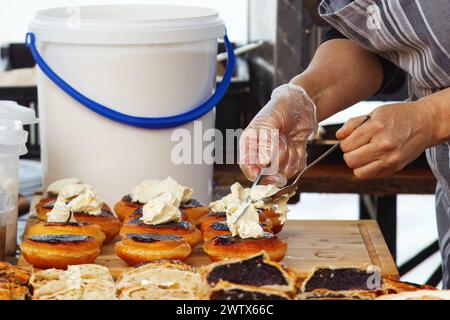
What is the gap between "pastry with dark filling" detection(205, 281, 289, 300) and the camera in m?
1.11

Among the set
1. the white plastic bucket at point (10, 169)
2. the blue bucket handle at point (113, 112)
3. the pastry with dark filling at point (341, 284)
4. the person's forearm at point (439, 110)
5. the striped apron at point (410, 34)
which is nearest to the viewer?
the pastry with dark filling at point (341, 284)

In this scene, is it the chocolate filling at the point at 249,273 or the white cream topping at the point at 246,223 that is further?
the white cream topping at the point at 246,223

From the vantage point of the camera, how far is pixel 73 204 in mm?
1796

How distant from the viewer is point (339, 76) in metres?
1.91

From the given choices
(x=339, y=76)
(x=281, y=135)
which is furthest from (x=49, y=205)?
(x=339, y=76)

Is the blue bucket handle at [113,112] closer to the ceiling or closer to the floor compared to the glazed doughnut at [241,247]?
closer to the ceiling

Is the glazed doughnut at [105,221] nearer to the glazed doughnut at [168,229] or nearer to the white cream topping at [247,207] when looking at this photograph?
the glazed doughnut at [168,229]

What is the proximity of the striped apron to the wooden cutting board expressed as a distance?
0.75 ft

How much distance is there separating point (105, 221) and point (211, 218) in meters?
0.23

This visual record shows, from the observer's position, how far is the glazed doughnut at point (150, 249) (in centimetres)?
161

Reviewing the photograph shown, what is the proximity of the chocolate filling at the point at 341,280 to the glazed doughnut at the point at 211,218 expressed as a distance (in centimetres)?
54

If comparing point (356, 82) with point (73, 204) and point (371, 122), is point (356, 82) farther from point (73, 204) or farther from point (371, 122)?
point (73, 204)

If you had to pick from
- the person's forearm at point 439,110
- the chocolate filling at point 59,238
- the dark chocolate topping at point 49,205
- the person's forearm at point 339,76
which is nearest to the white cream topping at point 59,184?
the dark chocolate topping at point 49,205

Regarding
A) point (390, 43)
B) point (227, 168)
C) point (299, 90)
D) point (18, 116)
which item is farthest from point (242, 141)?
point (227, 168)
